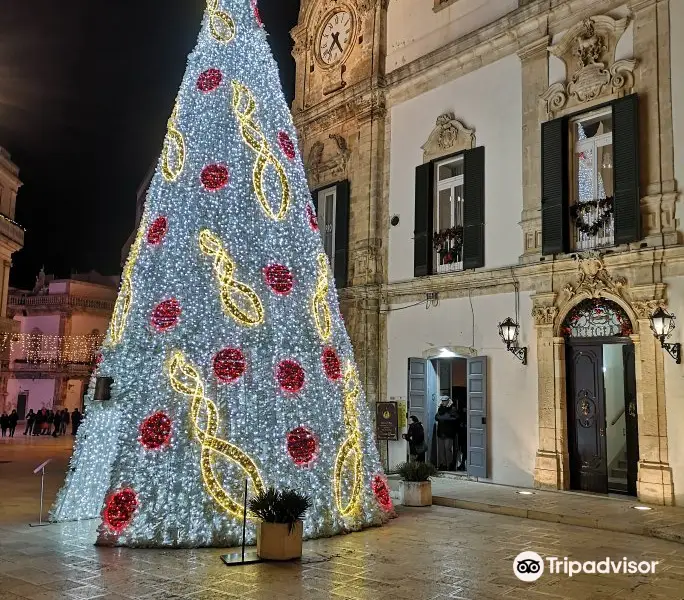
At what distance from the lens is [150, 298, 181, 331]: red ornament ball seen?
23.1 feet

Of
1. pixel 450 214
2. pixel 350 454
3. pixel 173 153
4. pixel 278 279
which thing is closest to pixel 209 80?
pixel 173 153

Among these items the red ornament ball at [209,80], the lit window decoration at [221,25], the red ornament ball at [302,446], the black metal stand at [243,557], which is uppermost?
the lit window decoration at [221,25]

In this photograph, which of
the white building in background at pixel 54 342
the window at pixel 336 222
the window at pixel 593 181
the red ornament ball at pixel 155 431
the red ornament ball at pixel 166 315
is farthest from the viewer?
the white building in background at pixel 54 342

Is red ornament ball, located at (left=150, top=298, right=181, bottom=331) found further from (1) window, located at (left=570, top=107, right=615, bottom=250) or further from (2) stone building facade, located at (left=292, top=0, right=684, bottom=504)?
(1) window, located at (left=570, top=107, right=615, bottom=250)

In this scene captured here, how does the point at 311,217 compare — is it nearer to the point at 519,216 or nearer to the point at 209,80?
the point at 209,80

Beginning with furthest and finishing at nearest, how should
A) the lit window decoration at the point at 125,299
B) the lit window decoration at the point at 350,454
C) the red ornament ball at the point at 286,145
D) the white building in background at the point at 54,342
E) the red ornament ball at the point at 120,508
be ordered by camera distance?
the white building in background at the point at 54,342, the red ornament ball at the point at 286,145, the lit window decoration at the point at 125,299, the lit window decoration at the point at 350,454, the red ornament ball at the point at 120,508

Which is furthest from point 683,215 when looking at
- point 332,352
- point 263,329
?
point 263,329

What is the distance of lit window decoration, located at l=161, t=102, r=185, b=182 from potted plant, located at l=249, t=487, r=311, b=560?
11.9ft

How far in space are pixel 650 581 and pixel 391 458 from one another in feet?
27.4

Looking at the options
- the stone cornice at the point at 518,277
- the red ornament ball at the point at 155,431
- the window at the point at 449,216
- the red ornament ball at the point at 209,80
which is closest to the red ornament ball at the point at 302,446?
the red ornament ball at the point at 155,431

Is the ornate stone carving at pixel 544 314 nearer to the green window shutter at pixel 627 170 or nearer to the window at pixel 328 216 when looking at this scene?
the green window shutter at pixel 627 170

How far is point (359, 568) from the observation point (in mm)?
6027

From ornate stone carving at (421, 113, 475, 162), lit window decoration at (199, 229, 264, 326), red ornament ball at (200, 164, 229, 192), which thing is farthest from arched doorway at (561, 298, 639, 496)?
red ornament ball at (200, 164, 229, 192)

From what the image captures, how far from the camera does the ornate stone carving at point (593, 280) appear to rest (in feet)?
34.9
